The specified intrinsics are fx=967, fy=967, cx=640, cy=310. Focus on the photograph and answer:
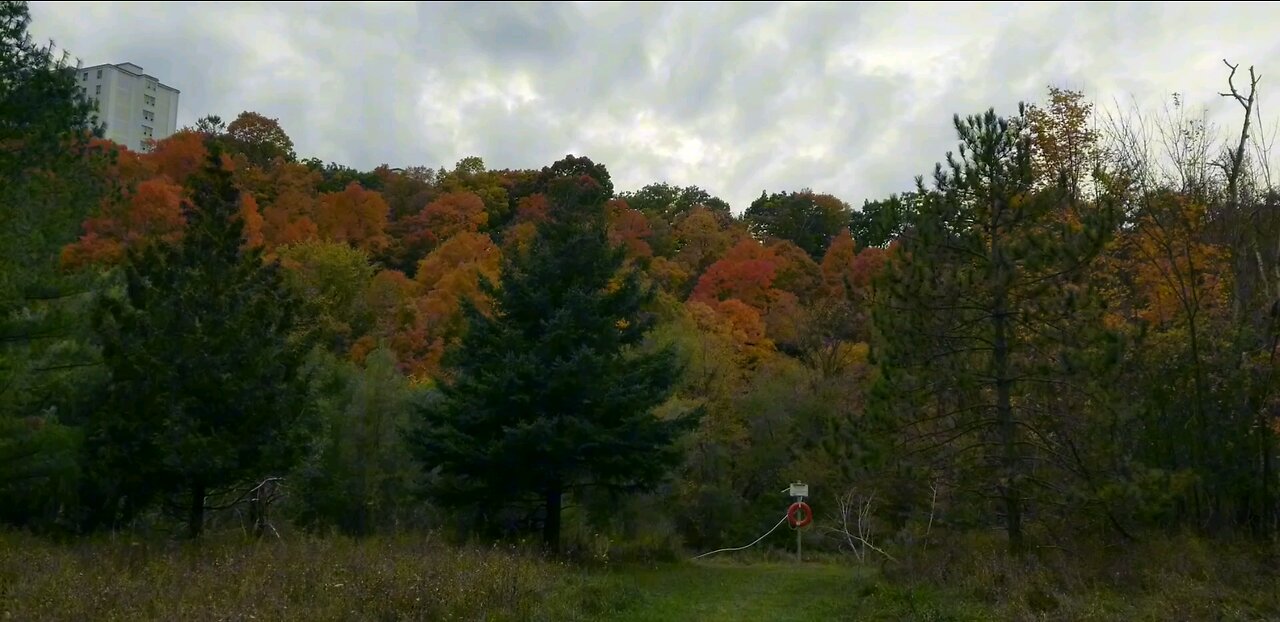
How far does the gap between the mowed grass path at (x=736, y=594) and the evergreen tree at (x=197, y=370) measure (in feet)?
20.5

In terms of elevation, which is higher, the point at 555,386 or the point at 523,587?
the point at 555,386

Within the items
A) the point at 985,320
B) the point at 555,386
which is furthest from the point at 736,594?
the point at 985,320

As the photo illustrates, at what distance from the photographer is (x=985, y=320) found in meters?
14.6

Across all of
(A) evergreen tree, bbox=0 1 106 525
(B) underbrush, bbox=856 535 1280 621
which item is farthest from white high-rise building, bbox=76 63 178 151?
(B) underbrush, bbox=856 535 1280 621

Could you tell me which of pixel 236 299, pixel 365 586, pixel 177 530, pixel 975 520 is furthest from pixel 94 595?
pixel 975 520

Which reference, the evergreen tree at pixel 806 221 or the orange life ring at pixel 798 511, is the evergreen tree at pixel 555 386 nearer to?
the orange life ring at pixel 798 511

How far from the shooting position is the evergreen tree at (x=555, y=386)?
1764 centimetres

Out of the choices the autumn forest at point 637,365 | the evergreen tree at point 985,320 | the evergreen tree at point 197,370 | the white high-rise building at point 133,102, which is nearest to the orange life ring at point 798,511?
the autumn forest at point 637,365

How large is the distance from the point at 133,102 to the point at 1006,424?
76.5 meters

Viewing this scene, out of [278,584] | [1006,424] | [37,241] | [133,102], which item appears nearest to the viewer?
[278,584]

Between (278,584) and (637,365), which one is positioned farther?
(637,365)

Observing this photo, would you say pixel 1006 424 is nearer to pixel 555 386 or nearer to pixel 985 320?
pixel 985 320

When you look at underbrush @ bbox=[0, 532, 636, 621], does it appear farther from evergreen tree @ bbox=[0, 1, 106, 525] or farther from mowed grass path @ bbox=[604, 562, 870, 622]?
evergreen tree @ bbox=[0, 1, 106, 525]

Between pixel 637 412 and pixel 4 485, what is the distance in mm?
10513
